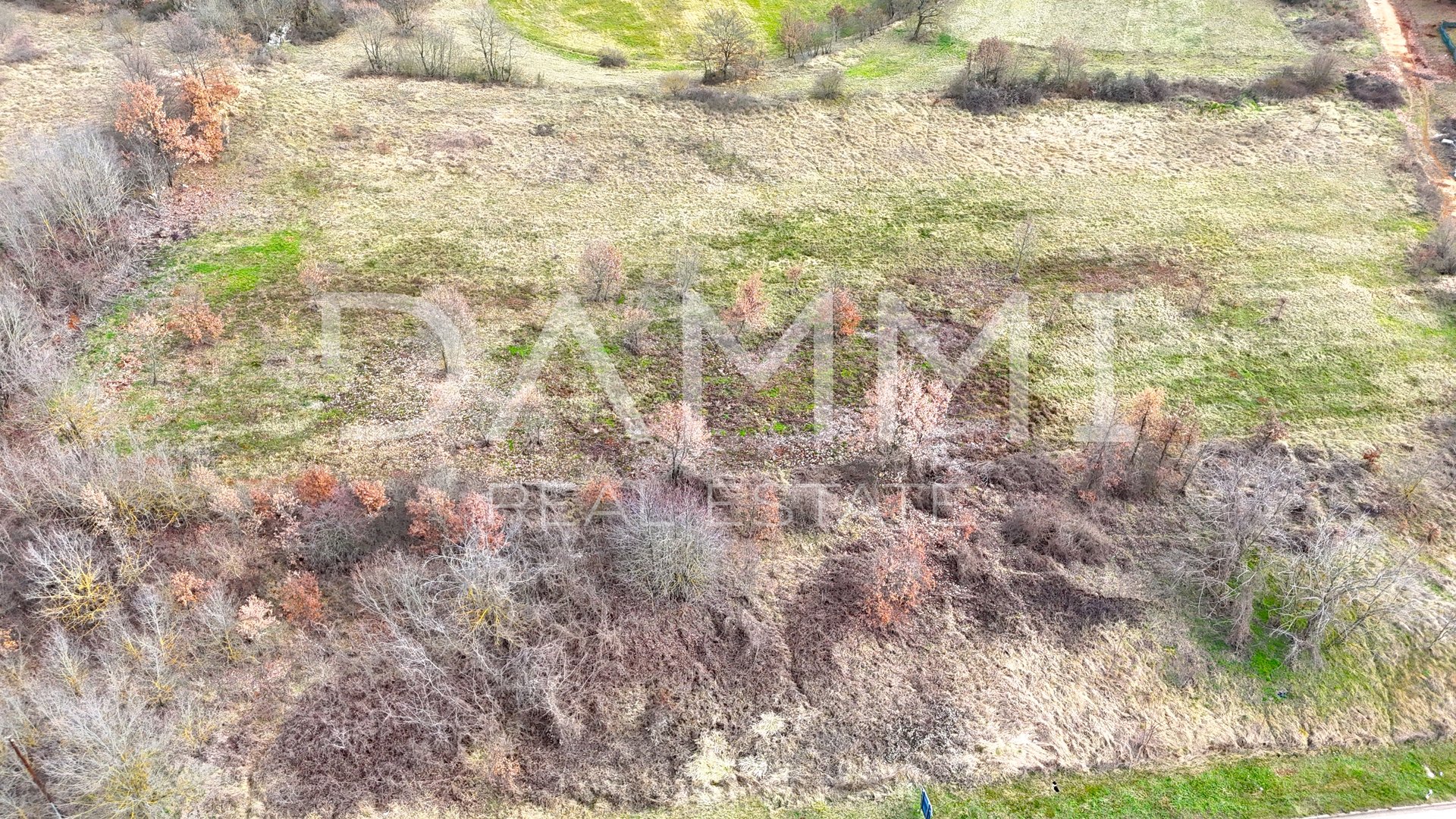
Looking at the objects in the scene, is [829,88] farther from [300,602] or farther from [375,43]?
[300,602]

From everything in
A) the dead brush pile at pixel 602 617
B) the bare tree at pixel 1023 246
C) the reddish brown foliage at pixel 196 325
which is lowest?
the dead brush pile at pixel 602 617

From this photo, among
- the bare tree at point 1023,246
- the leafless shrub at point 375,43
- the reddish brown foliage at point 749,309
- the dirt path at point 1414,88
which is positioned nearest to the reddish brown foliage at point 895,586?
the reddish brown foliage at point 749,309

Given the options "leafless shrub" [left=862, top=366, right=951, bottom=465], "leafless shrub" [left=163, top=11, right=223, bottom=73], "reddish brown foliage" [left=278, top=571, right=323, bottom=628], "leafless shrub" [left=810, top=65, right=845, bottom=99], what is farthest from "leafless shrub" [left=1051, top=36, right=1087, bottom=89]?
"reddish brown foliage" [left=278, top=571, right=323, bottom=628]

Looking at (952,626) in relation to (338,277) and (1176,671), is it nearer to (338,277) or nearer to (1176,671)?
(1176,671)

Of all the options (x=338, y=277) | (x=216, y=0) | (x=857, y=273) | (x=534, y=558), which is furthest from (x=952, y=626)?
(x=216, y=0)

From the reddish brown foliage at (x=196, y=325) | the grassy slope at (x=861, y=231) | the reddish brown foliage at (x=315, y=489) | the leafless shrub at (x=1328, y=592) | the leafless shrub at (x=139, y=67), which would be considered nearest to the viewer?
the leafless shrub at (x=1328, y=592)

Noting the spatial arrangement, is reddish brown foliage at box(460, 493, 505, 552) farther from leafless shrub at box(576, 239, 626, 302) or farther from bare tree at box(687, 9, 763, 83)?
bare tree at box(687, 9, 763, 83)

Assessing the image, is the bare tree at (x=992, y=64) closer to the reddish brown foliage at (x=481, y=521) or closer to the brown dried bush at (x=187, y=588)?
the reddish brown foliage at (x=481, y=521)
